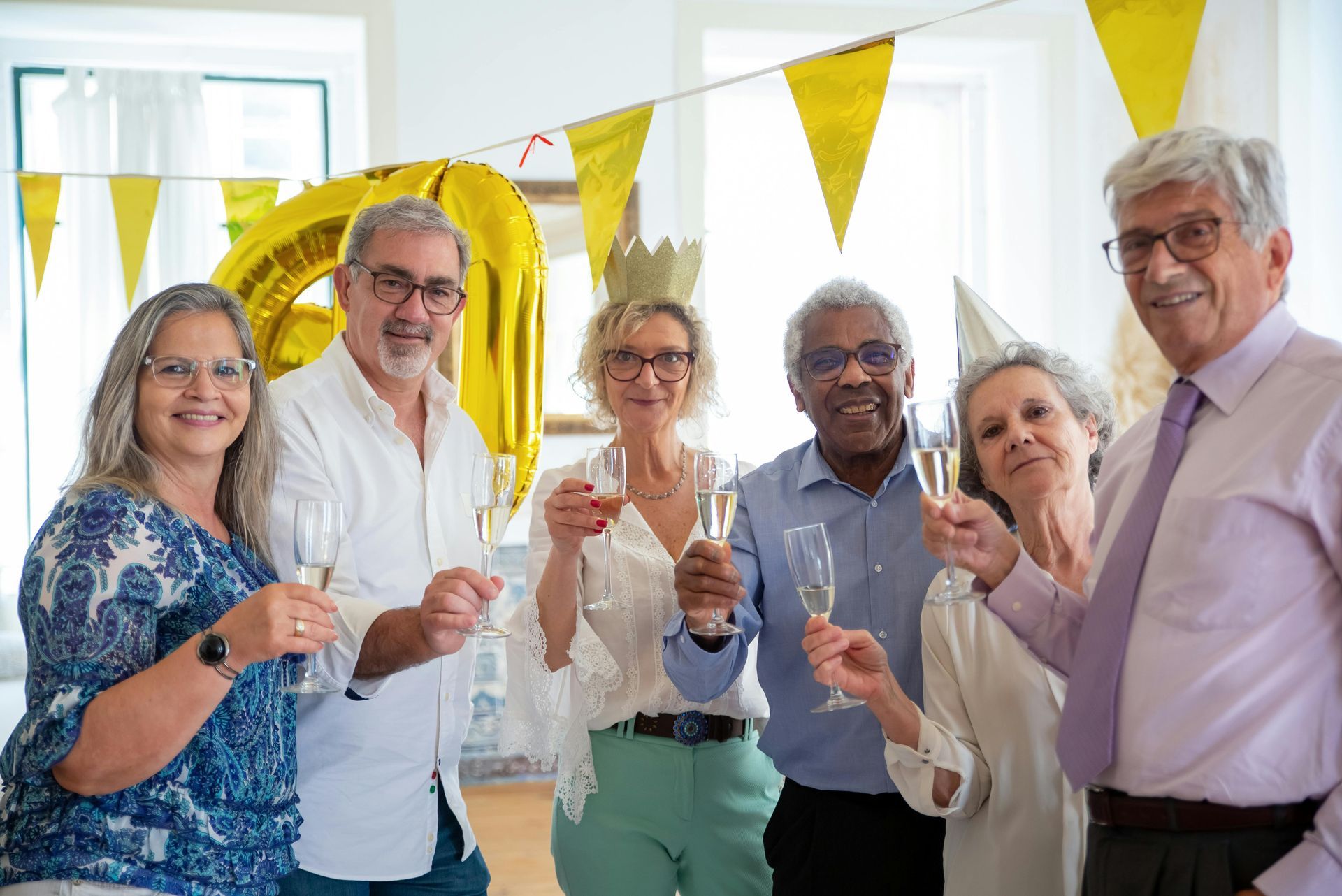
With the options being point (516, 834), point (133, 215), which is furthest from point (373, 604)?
point (516, 834)

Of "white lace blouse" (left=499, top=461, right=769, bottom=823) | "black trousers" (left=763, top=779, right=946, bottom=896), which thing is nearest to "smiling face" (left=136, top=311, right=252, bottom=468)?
"white lace blouse" (left=499, top=461, right=769, bottom=823)

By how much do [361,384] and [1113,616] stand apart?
138cm

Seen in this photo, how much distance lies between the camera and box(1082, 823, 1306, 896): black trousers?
131cm

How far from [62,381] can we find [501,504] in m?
3.57

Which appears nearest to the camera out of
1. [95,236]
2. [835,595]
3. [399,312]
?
[835,595]

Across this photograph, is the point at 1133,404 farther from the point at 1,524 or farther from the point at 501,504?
the point at 1,524

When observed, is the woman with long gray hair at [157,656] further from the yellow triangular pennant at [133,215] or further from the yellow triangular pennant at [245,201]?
the yellow triangular pennant at [245,201]

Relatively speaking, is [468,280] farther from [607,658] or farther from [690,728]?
[690,728]

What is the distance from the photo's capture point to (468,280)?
2.75 metres

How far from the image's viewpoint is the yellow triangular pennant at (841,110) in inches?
93.7

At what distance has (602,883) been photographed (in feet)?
7.10

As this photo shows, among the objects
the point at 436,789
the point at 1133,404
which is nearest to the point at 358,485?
the point at 436,789

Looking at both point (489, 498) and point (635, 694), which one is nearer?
point (489, 498)

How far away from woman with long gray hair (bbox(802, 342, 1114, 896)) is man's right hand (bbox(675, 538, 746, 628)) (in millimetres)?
198
